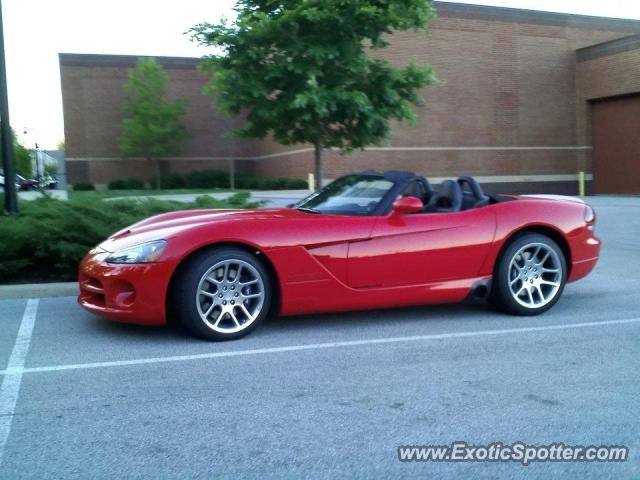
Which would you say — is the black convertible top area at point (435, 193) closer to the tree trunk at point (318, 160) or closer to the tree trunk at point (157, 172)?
the tree trunk at point (318, 160)

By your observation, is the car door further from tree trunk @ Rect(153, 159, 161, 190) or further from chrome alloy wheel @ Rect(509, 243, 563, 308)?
tree trunk @ Rect(153, 159, 161, 190)

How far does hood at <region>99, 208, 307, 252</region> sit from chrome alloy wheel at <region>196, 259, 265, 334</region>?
0.41 meters

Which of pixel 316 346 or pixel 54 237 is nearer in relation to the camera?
pixel 316 346

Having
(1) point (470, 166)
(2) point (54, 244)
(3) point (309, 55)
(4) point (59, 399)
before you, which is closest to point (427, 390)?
(4) point (59, 399)

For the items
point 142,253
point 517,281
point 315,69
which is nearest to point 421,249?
point 517,281

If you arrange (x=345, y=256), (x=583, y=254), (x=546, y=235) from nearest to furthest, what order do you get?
(x=345, y=256) → (x=546, y=235) → (x=583, y=254)

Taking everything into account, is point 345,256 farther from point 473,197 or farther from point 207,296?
point 473,197

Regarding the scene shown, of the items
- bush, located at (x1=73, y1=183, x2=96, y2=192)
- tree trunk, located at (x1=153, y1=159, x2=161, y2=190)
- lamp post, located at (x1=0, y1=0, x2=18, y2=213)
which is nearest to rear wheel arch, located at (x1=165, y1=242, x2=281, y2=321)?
lamp post, located at (x1=0, y1=0, x2=18, y2=213)

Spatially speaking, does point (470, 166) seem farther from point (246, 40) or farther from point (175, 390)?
point (175, 390)

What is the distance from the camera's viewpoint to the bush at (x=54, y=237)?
7.85 metres

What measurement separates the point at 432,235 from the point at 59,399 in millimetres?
3233

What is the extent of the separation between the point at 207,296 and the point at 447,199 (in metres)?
2.40

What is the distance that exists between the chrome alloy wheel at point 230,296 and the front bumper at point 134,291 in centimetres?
29

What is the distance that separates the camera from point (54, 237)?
8.02 meters
